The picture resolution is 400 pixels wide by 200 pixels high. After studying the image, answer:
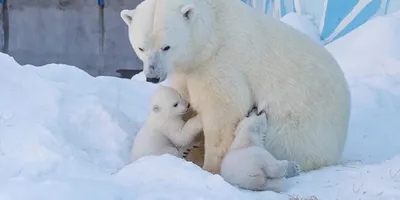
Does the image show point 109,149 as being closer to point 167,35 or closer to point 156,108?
point 156,108

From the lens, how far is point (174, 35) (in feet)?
13.7

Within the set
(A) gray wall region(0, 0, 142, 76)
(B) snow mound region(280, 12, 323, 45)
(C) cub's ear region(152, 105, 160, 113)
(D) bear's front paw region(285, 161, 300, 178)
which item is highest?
(C) cub's ear region(152, 105, 160, 113)

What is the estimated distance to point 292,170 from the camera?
14.0 feet

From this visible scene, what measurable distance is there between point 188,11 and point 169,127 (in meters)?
0.73

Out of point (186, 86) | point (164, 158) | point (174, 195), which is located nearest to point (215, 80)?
point (186, 86)

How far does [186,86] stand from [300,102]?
27.1 inches

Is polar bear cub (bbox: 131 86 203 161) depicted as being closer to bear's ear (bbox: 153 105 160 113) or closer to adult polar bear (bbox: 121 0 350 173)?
bear's ear (bbox: 153 105 160 113)

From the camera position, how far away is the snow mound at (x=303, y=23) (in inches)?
330

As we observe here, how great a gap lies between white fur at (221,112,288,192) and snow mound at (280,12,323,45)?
4404 millimetres

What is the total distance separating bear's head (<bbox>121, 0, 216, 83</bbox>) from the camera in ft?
13.6

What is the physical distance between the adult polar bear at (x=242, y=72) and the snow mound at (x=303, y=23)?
3670mm

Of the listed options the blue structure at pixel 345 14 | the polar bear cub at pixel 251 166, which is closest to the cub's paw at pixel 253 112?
the polar bear cub at pixel 251 166

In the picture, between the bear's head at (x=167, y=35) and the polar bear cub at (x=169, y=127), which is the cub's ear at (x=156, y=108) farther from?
the bear's head at (x=167, y=35)

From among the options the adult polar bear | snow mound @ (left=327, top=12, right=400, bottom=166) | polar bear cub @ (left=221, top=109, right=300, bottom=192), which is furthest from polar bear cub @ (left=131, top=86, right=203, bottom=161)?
snow mound @ (left=327, top=12, right=400, bottom=166)
